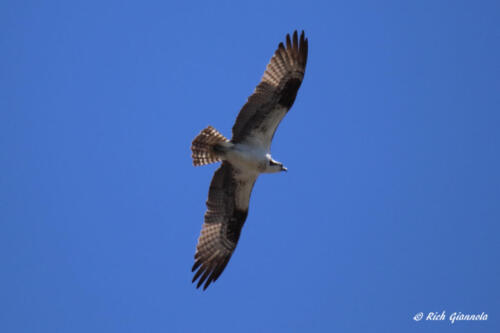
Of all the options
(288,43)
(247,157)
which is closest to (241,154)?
(247,157)

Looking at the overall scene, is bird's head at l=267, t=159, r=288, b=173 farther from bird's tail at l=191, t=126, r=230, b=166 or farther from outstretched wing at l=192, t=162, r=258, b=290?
bird's tail at l=191, t=126, r=230, b=166

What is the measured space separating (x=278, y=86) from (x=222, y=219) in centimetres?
260

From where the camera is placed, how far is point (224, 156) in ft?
35.2

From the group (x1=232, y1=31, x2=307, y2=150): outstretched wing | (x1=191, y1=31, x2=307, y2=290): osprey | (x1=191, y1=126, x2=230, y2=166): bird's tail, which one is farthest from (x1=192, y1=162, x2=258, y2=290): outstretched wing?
(x1=232, y1=31, x2=307, y2=150): outstretched wing

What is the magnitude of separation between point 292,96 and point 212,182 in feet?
6.86

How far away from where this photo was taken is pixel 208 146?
10.6 m

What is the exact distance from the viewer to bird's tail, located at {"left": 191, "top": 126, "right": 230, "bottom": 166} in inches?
413

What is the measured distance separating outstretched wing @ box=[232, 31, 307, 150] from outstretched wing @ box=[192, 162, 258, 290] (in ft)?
3.44

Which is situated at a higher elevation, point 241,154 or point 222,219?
point 241,154

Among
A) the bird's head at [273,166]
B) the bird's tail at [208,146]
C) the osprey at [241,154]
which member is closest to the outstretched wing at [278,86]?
the osprey at [241,154]

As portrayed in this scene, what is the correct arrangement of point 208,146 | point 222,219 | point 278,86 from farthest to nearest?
point 222,219, point 208,146, point 278,86

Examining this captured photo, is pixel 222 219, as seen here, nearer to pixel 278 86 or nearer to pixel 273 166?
pixel 273 166

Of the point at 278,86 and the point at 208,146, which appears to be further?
the point at 208,146

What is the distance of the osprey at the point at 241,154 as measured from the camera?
34.2 ft
